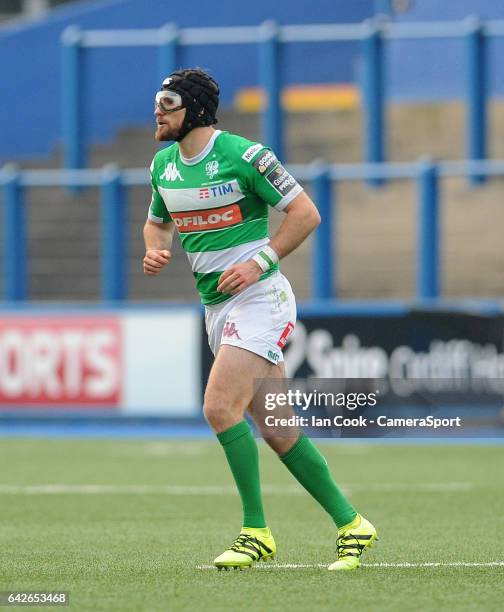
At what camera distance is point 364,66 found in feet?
65.8

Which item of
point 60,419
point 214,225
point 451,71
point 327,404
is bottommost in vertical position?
point 60,419

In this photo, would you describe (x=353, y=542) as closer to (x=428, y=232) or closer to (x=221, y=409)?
(x=221, y=409)

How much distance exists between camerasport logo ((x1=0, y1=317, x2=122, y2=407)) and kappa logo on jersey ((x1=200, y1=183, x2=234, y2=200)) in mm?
9352

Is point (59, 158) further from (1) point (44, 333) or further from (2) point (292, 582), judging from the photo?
(2) point (292, 582)

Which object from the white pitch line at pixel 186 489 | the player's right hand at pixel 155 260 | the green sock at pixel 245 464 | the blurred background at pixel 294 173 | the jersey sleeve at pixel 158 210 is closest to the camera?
the green sock at pixel 245 464

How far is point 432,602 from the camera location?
6.12 meters

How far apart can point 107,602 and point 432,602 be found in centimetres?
115

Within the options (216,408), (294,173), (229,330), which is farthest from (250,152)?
(294,173)

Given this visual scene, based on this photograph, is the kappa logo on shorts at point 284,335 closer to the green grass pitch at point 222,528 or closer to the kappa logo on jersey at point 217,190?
the kappa logo on jersey at point 217,190

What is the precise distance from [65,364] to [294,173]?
9.69ft

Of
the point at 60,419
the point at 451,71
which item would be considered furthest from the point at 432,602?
the point at 451,71

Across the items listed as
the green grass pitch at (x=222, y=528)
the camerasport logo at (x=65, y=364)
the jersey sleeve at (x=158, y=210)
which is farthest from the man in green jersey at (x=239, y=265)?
the camerasport logo at (x=65, y=364)

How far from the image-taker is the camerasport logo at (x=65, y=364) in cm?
1636

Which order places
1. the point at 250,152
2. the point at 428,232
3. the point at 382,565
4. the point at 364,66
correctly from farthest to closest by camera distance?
1. the point at 364,66
2. the point at 428,232
3. the point at 382,565
4. the point at 250,152
